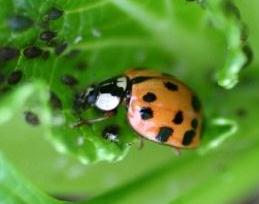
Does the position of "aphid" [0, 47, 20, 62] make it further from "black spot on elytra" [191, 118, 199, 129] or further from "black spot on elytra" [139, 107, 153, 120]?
"black spot on elytra" [191, 118, 199, 129]

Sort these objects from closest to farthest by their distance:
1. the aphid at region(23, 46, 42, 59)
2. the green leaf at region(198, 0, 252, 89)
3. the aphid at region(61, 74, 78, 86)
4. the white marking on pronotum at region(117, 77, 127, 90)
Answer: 1. the green leaf at region(198, 0, 252, 89)
2. the aphid at region(23, 46, 42, 59)
3. the aphid at region(61, 74, 78, 86)
4. the white marking on pronotum at region(117, 77, 127, 90)

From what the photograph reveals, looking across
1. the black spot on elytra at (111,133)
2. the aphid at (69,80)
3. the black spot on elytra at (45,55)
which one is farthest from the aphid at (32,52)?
the black spot on elytra at (111,133)

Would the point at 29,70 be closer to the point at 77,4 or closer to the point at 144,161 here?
the point at 77,4

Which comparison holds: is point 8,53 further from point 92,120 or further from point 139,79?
point 139,79

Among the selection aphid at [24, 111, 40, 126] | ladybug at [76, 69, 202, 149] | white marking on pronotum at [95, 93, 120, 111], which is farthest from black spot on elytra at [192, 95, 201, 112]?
aphid at [24, 111, 40, 126]

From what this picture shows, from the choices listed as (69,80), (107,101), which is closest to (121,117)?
(107,101)

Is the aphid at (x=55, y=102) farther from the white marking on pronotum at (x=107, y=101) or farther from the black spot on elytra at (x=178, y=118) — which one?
the black spot on elytra at (x=178, y=118)
